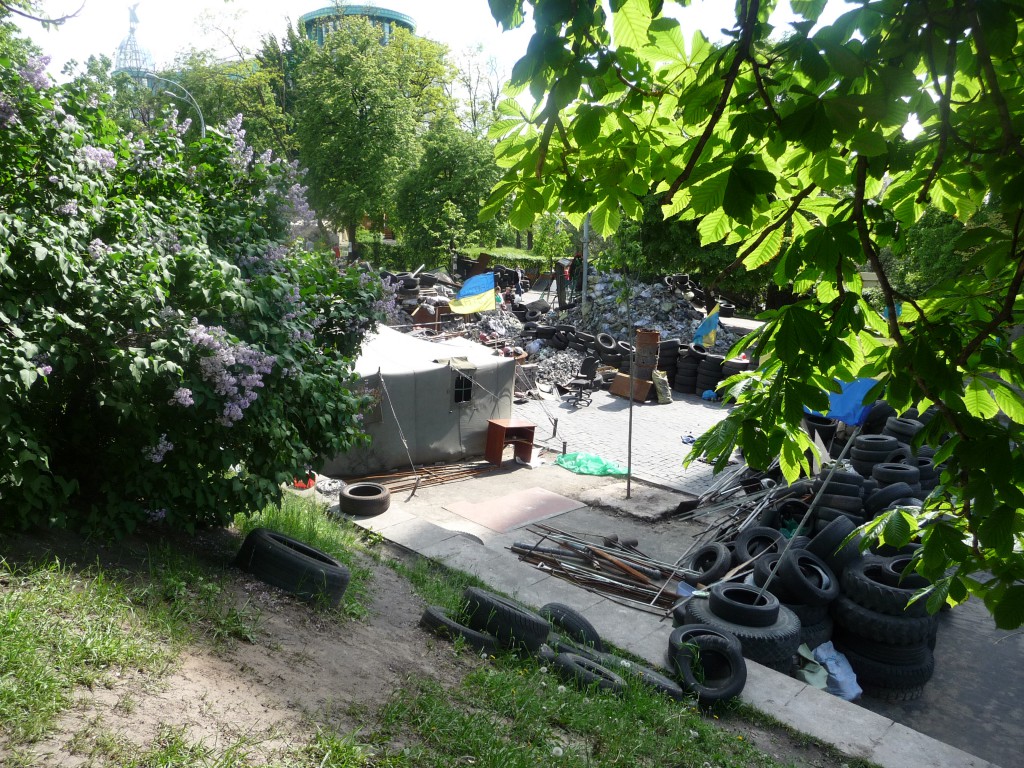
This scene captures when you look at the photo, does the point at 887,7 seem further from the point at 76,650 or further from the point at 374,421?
the point at 374,421

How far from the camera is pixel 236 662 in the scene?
4422mm

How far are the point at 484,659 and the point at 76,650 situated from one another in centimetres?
279

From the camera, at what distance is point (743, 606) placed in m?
7.11

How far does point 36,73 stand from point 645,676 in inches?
249

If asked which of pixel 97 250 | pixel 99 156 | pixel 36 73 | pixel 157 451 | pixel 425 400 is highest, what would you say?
pixel 36 73

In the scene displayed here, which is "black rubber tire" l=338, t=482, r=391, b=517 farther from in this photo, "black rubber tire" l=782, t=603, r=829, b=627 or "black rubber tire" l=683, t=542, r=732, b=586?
"black rubber tire" l=782, t=603, r=829, b=627

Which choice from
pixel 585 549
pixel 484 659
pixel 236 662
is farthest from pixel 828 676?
pixel 236 662

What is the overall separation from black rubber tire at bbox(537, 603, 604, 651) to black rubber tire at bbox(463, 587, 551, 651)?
Result: 2.72 ft

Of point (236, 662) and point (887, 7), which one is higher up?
point (887, 7)

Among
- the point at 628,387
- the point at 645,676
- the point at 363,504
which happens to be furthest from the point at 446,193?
the point at 645,676

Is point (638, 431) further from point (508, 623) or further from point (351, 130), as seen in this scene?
point (351, 130)

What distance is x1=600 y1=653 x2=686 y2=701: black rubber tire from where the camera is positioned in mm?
5977

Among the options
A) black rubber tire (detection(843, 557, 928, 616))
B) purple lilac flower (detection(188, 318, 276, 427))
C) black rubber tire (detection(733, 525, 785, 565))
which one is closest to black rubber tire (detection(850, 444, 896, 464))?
black rubber tire (detection(733, 525, 785, 565))

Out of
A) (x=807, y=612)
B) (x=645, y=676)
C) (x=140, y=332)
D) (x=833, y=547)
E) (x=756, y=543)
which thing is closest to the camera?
(x=140, y=332)
